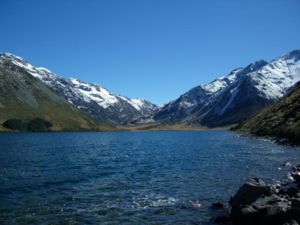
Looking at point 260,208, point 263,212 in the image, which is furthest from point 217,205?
point 263,212

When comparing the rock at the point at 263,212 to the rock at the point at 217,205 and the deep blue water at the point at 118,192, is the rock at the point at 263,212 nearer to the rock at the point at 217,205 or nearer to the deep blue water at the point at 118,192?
the deep blue water at the point at 118,192

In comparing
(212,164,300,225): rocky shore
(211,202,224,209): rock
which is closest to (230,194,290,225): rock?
(212,164,300,225): rocky shore

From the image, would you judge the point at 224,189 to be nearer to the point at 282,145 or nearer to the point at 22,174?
the point at 22,174

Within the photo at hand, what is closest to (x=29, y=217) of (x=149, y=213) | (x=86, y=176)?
(x=149, y=213)

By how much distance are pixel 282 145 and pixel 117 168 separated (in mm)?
59482

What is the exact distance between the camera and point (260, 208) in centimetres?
3159

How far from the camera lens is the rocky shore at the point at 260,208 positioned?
2963 centimetres

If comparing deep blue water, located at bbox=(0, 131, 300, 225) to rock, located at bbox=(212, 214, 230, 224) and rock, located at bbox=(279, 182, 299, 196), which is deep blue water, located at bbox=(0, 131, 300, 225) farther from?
rock, located at bbox=(279, 182, 299, 196)

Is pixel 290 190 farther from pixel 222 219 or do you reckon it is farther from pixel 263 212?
pixel 263 212

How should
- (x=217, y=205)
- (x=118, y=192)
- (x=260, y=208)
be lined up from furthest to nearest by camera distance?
(x=118, y=192), (x=217, y=205), (x=260, y=208)

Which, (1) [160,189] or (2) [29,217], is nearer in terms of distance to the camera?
(2) [29,217]

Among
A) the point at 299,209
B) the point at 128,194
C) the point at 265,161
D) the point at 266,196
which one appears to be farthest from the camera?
the point at 265,161

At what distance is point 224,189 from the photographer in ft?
166

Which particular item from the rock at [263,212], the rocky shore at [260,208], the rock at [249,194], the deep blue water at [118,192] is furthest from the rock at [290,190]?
the deep blue water at [118,192]
